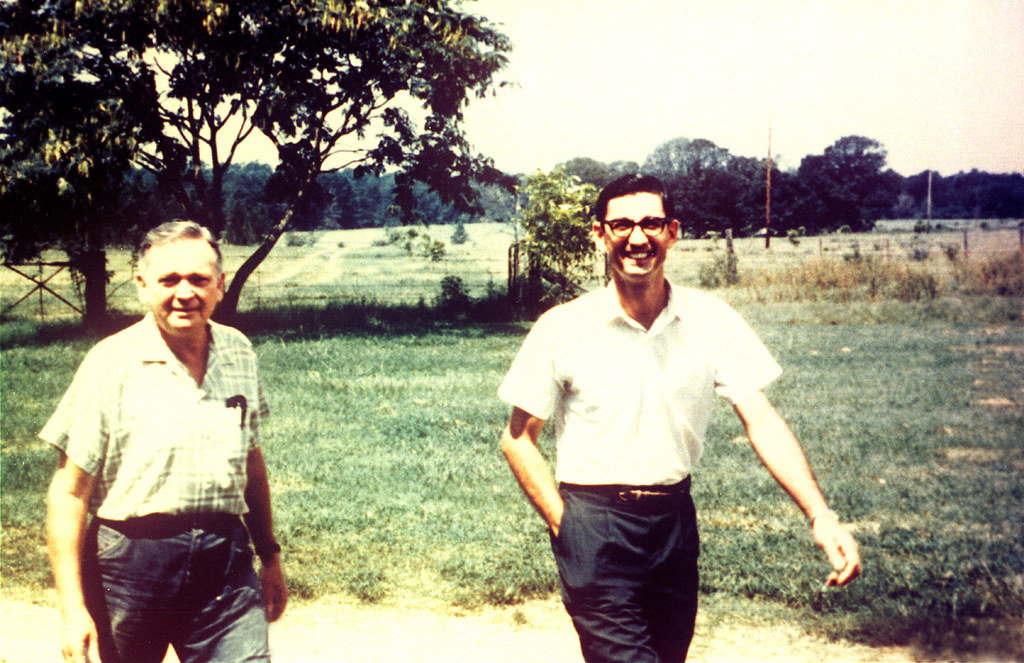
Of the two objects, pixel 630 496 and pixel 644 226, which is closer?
pixel 630 496

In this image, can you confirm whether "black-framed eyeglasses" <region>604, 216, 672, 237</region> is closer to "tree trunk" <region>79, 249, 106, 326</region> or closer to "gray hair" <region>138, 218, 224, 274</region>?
"gray hair" <region>138, 218, 224, 274</region>

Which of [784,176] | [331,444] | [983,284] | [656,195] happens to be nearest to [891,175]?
[784,176]

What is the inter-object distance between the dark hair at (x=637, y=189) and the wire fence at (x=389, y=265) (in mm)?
12108

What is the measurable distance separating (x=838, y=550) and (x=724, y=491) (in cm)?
410

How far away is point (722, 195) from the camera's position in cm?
3528

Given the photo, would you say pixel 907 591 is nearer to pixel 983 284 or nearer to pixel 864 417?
pixel 864 417

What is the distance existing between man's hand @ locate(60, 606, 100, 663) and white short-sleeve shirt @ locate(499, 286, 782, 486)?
1.30 m

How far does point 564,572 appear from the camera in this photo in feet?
8.16

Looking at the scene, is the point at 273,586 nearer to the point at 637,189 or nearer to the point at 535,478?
the point at 535,478

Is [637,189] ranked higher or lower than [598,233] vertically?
higher

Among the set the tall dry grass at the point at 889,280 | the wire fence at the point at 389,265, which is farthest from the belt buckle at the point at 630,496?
the tall dry grass at the point at 889,280

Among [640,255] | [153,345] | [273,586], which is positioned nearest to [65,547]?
[153,345]

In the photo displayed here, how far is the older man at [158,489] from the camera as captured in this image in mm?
2252

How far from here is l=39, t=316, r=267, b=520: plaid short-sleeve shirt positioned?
2.26 m
